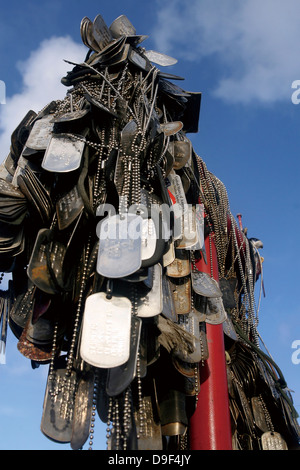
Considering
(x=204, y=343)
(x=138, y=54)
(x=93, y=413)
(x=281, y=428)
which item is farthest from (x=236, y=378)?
(x=138, y=54)

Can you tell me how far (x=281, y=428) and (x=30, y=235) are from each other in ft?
10.9

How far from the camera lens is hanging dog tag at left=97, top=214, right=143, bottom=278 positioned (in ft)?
8.10

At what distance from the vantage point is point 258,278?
6445 millimetres

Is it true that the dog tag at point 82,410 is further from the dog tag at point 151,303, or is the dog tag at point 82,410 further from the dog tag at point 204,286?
the dog tag at point 204,286

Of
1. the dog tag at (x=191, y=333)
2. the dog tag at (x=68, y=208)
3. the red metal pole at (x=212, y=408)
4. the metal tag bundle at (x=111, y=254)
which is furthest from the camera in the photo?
the red metal pole at (x=212, y=408)

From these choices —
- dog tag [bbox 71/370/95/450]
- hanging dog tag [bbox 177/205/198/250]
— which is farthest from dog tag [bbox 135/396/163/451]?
hanging dog tag [bbox 177/205/198/250]

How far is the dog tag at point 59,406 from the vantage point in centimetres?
275

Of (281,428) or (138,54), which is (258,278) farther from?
(138,54)

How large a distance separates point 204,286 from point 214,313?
1.06ft

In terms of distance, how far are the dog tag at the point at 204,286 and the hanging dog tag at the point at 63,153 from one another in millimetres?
1540

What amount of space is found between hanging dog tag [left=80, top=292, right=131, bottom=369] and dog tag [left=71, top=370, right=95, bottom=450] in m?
0.61

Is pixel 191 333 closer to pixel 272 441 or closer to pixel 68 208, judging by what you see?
pixel 68 208

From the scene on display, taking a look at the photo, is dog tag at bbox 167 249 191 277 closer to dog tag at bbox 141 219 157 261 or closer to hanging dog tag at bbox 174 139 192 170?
hanging dog tag at bbox 174 139 192 170

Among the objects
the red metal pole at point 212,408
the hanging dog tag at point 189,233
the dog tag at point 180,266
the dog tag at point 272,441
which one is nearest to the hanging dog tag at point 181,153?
the hanging dog tag at point 189,233
